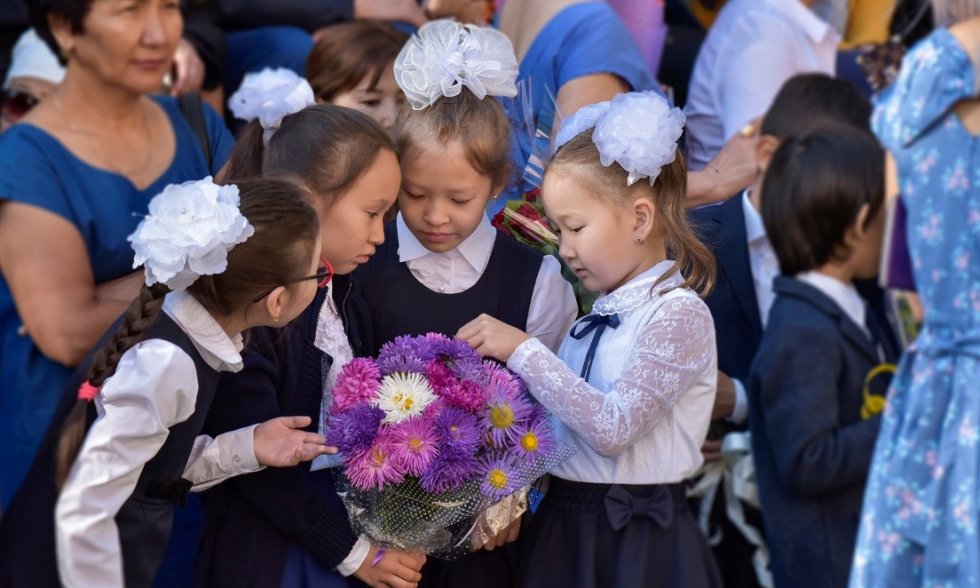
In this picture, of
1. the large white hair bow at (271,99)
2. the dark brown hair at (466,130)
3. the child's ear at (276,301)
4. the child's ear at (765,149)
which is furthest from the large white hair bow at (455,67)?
the child's ear at (765,149)

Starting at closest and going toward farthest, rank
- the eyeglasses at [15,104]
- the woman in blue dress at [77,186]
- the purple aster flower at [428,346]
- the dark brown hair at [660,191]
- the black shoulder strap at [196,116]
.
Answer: the purple aster flower at [428,346]
the dark brown hair at [660,191]
the woman in blue dress at [77,186]
the black shoulder strap at [196,116]
the eyeglasses at [15,104]

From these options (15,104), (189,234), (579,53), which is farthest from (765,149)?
(15,104)

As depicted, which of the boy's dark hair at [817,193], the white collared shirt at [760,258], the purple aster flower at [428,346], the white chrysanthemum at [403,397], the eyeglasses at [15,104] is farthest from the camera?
the eyeglasses at [15,104]

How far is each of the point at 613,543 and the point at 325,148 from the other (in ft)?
3.66

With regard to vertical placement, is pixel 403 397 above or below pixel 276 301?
below

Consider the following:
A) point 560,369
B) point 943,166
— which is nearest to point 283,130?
point 560,369

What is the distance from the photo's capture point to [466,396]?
274cm

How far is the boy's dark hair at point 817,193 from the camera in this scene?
3984 millimetres

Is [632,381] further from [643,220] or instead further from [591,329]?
[643,220]

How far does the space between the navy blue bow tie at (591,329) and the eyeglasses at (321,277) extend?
59 cm

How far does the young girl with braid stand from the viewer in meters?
2.51

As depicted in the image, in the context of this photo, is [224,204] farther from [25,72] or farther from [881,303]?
[881,303]

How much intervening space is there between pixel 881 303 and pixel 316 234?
2399 mm

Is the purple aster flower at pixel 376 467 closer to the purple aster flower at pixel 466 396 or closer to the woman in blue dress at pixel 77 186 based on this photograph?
the purple aster flower at pixel 466 396
